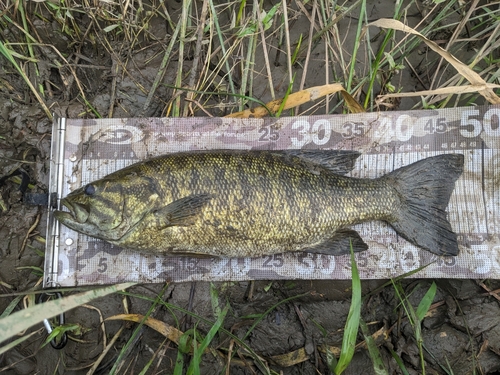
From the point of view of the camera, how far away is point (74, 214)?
9.26 feet

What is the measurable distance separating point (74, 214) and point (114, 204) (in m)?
0.36

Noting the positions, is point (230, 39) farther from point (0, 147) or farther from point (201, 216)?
point (0, 147)

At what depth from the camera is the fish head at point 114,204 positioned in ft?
8.96

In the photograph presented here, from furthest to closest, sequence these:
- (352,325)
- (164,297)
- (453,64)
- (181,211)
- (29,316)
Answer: (164,297)
(453,64)
(181,211)
(352,325)
(29,316)

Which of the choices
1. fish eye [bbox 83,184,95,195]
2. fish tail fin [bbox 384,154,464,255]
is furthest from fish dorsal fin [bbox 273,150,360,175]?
fish eye [bbox 83,184,95,195]

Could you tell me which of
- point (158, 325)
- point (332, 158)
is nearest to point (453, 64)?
point (332, 158)

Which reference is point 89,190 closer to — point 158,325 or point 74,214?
point 74,214

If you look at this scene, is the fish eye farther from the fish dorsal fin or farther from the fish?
the fish dorsal fin

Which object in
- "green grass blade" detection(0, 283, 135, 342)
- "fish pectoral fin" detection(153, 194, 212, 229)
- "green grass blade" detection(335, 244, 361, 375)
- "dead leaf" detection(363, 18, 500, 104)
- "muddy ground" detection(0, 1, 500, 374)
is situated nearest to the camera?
"green grass blade" detection(0, 283, 135, 342)

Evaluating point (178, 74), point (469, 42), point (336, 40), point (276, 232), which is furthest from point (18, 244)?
point (469, 42)

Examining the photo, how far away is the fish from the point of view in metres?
2.74

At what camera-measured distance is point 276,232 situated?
9.22ft

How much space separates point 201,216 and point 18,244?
1.79 meters

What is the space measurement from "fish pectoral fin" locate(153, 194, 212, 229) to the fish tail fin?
5.05 feet
